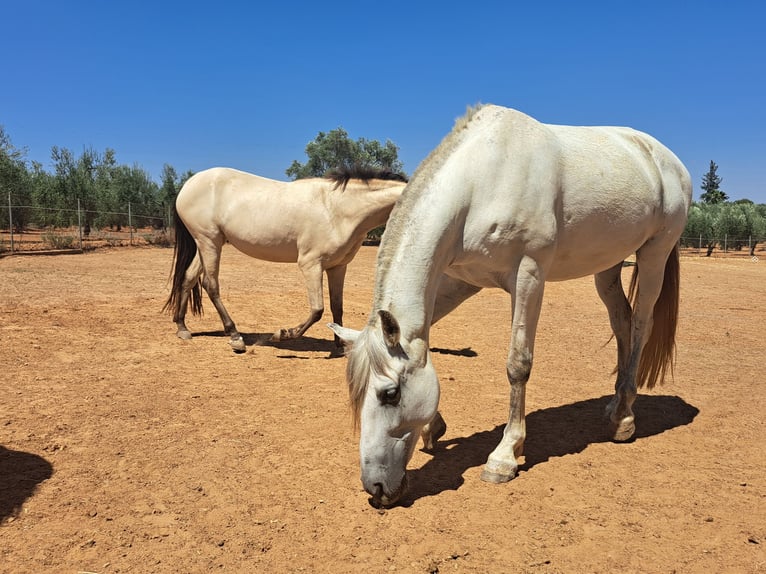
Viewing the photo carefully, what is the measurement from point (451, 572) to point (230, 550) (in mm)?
1003

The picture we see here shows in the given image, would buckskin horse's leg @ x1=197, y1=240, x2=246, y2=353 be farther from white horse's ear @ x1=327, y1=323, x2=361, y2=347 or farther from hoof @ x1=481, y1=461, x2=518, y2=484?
hoof @ x1=481, y1=461, x2=518, y2=484

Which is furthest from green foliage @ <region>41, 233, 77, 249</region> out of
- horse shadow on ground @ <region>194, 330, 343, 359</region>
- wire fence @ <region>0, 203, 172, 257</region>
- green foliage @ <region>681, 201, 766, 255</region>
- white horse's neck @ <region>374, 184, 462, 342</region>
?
green foliage @ <region>681, 201, 766, 255</region>

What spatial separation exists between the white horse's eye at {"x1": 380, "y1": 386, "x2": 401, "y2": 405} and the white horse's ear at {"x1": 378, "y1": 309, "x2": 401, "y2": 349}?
0.22 metres

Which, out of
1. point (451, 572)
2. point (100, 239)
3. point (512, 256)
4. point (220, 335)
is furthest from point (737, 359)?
point (100, 239)

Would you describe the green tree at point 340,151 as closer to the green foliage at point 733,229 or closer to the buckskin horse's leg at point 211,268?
the green foliage at point 733,229

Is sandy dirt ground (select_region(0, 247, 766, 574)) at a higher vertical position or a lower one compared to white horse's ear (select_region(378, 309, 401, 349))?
lower

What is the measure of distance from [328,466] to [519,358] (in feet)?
4.51

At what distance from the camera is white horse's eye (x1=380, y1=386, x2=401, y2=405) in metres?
2.73

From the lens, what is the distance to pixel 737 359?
606 centimetres

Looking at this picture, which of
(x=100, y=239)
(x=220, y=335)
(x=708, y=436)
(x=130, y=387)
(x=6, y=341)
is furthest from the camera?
(x=100, y=239)

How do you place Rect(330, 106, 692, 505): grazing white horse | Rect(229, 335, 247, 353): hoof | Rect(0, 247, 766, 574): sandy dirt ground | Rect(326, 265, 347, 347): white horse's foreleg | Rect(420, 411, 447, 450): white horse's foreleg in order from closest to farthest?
Rect(0, 247, 766, 574): sandy dirt ground
Rect(330, 106, 692, 505): grazing white horse
Rect(420, 411, 447, 450): white horse's foreleg
Rect(229, 335, 247, 353): hoof
Rect(326, 265, 347, 347): white horse's foreleg

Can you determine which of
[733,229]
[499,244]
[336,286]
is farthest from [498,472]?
[733,229]

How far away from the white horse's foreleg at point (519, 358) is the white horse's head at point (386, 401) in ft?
2.18

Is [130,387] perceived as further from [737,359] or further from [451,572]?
[737,359]
